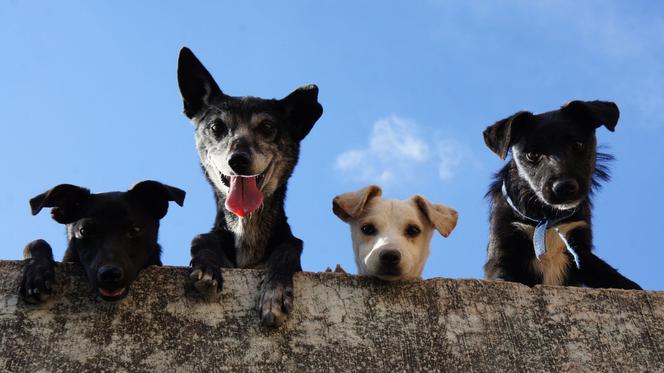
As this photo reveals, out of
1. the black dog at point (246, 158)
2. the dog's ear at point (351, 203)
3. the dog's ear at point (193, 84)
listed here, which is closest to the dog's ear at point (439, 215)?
the dog's ear at point (351, 203)

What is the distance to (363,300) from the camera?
189 inches

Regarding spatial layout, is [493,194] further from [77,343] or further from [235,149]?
[77,343]

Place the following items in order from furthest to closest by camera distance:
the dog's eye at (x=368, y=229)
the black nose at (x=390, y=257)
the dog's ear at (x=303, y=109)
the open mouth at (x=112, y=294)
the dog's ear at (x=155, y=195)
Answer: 1. the dog's ear at (x=303, y=109)
2. the dog's eye at (x=368, y=229)
3. the dog's ear at (x=155, y=195)
4. the black nose at (x=390, y=257)
5. the open mouth at (x=112, y=294)

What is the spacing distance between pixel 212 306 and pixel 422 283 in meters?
1.34

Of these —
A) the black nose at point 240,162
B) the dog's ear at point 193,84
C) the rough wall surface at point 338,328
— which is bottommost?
the rough wall surface at point 338,328

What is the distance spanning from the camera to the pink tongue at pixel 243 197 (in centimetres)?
579

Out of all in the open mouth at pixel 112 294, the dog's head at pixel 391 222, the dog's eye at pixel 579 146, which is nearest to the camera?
the open mouth at pixel 112 294

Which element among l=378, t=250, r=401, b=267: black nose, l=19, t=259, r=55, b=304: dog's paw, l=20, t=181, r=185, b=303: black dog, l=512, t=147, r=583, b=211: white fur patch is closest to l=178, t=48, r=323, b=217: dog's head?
l=20, t=181, r=185, b=303: black dog

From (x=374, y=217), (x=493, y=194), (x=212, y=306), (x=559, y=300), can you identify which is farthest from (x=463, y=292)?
(x=493, y=194)

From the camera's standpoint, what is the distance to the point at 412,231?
227 inches

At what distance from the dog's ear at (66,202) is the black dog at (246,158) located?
82 cm

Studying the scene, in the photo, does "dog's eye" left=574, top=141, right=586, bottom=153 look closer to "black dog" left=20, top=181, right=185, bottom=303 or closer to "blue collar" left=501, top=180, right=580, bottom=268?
"blue collar" left=501, top=180, right=580, bottom=268

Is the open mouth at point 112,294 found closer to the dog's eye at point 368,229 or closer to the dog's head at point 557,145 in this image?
the dog's eye at point 368,229

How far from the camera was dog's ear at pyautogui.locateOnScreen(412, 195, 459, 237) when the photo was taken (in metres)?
5.84
